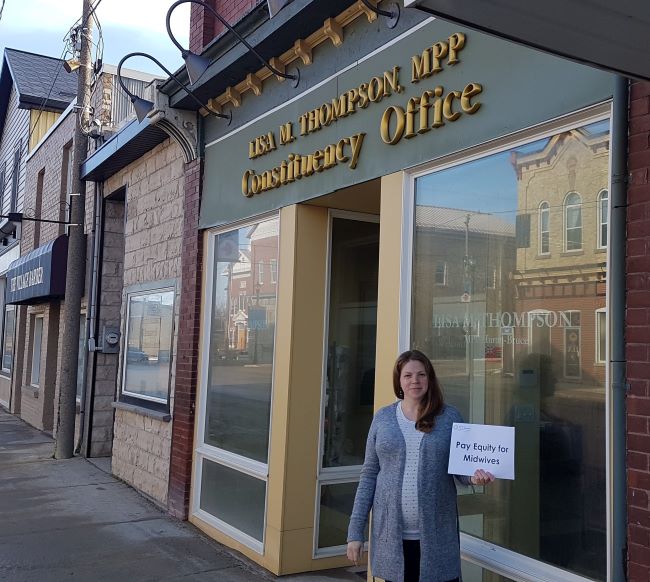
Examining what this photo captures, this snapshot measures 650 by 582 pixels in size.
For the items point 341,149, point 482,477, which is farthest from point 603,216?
point 341,149

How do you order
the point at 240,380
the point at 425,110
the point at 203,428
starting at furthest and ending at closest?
the point at 203,428, the point at 240,380, the point at 425,110

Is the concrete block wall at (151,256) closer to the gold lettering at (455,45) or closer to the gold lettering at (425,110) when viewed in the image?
the gold lettering at (425,110)

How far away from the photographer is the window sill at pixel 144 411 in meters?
7.61

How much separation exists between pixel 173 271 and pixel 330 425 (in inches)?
114

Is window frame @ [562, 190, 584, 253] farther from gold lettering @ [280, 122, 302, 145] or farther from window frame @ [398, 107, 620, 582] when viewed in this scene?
gold lettering @ [280, 122, 302, 145]

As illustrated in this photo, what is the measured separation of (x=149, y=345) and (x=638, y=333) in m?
6.47

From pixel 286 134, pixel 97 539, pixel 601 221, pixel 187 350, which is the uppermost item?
pixel 286 134

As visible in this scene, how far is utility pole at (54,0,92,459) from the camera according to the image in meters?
10.3

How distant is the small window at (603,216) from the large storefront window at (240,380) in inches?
124

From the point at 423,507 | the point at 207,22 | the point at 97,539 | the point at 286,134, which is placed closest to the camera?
the point at 423,507

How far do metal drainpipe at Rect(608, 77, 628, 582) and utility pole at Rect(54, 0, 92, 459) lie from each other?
8.66 metres

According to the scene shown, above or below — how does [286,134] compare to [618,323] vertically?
above

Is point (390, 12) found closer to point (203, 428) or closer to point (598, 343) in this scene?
point (598, 343)

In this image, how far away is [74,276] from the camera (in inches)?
413
